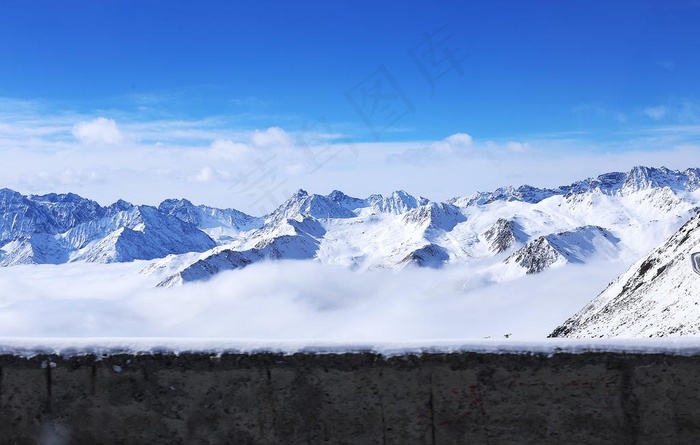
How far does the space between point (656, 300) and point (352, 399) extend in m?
30.8

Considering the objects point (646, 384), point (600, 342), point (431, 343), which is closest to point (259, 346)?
point (431, 343)

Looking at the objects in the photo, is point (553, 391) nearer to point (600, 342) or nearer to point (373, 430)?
point (600, 342)

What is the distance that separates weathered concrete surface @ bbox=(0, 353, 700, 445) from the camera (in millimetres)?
5316

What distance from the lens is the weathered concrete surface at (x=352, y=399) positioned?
532cm

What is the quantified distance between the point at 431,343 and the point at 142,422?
2985mm

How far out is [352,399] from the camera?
5.46 meters

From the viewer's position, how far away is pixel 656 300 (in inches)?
1219

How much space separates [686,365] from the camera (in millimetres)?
5262

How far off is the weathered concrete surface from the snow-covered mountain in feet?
51.0

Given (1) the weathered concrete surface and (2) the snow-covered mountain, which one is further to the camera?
(2) the snow-covered mountain

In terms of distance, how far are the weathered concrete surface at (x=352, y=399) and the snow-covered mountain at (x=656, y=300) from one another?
1554 cm

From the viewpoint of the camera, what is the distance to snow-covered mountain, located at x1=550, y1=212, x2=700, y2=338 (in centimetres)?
2316

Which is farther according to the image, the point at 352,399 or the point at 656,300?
the point at 656,300

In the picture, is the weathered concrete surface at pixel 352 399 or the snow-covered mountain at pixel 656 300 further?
the snow-covered mountain at pixel 656 300
